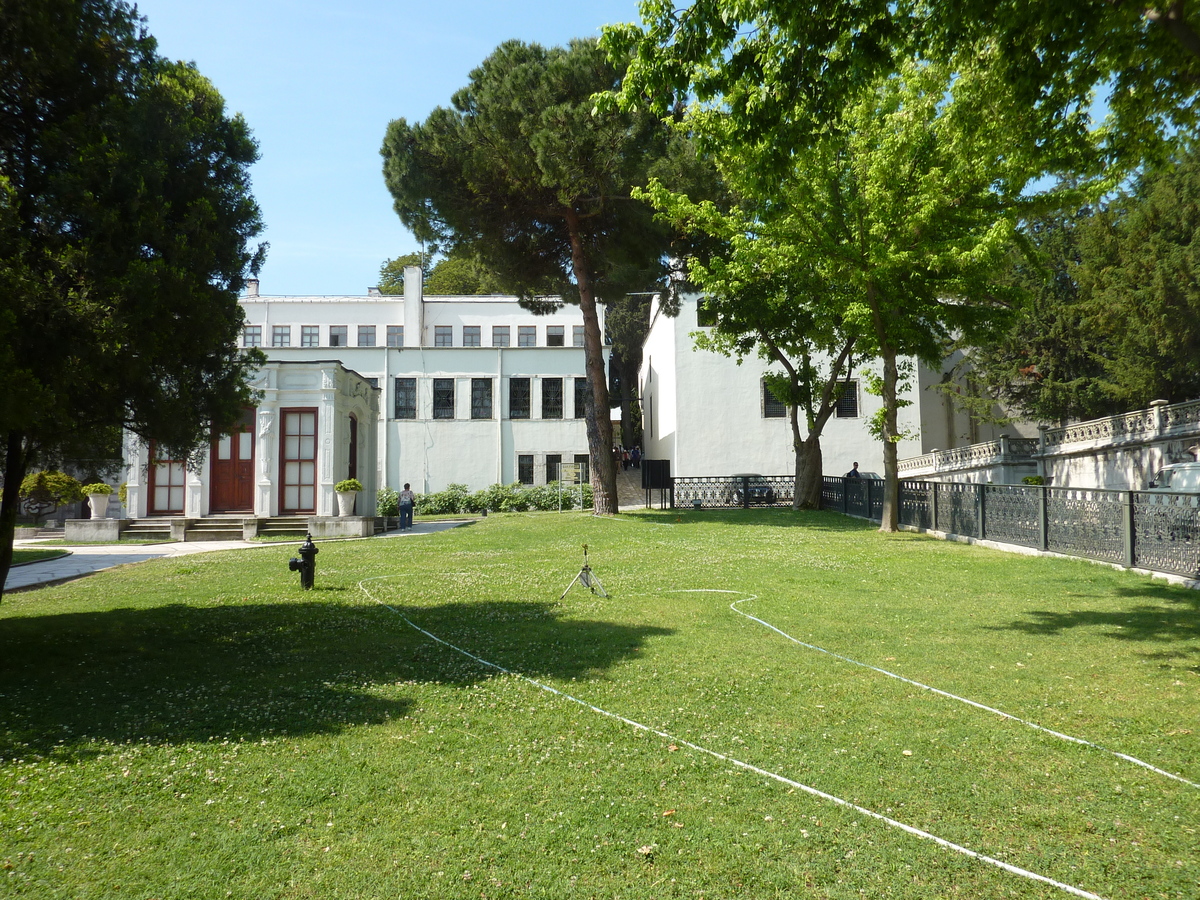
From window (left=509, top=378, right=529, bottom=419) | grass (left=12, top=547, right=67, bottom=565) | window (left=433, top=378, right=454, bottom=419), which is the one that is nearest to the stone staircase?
grass (left=12, top=547, right=67, bottom=565)

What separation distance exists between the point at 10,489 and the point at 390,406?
32091 mm

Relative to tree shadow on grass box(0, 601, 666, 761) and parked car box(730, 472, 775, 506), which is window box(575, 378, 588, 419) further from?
tree shadow on grass box(0, 601, 666, 761)

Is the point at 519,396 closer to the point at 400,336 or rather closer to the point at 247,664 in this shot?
the point at 400,336

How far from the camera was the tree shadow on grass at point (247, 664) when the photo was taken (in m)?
5.30

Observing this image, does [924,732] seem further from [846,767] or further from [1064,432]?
[1064,432]

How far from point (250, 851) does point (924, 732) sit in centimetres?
392

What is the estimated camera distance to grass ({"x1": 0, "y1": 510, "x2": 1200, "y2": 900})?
351 centimetres

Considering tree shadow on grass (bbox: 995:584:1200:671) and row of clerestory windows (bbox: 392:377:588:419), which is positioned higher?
row of clerestory windows (bbox: 392:377:588:419)

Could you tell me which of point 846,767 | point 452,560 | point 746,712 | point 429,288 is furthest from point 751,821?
point 429,288

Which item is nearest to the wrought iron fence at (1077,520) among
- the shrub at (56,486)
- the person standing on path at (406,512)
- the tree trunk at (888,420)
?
the tree trunk at (888,420)

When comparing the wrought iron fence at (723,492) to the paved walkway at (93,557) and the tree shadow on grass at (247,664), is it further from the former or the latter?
the tree shadow on grass at (247,664)

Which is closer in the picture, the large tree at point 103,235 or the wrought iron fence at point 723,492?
the large tree at point 103,235

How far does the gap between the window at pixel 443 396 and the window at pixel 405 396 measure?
103 centimetres

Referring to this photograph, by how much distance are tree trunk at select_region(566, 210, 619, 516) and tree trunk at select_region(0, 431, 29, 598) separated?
59.5 feet
